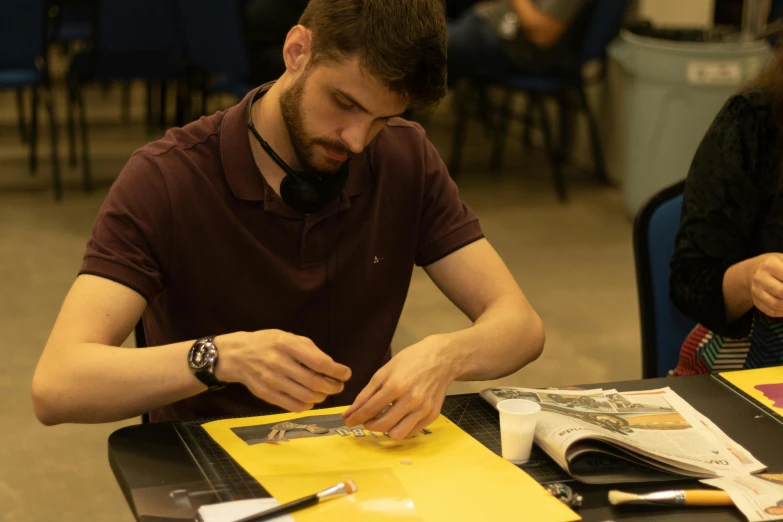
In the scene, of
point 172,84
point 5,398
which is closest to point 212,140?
point 5,398

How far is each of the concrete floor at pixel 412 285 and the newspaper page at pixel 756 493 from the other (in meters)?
1.58

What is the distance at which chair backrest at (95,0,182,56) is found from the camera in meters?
4.83

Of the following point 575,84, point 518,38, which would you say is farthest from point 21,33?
point 575,84

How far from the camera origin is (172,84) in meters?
6.87

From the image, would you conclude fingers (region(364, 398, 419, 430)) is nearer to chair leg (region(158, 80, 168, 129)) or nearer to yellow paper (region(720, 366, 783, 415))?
yellow paper (region(720, 366, 783, 415))

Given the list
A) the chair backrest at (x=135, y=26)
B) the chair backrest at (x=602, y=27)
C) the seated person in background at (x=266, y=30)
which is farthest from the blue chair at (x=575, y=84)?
the chair backrest at (x=135, y=26)

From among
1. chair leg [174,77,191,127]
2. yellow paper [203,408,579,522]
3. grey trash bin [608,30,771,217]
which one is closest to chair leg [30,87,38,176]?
chair leg [174,77,191,127]

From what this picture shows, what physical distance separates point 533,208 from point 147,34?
1.98 metres

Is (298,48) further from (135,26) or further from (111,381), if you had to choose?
(135,26)

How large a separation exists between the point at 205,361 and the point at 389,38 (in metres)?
0.48

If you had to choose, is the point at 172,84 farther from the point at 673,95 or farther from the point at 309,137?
the point at 309,137

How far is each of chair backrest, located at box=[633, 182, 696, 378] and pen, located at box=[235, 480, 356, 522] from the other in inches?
36.5

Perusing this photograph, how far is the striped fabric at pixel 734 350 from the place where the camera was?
1.72 metres

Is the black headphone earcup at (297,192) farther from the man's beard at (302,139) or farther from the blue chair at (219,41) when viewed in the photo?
the blue chair at (219,41)
